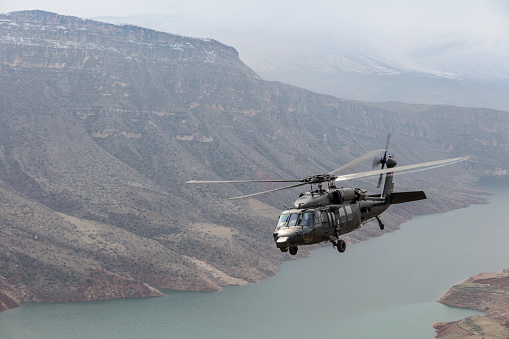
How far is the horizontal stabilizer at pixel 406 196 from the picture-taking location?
39037 millimetres

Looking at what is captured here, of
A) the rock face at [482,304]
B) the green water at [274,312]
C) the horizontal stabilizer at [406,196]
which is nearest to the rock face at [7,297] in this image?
the green water at [274,312]

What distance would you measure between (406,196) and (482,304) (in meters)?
126

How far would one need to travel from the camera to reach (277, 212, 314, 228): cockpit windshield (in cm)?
3500

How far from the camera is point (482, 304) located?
154375 millimetres

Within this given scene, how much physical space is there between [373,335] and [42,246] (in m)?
80.9

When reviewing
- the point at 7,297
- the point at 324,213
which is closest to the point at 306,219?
the point at 324,213

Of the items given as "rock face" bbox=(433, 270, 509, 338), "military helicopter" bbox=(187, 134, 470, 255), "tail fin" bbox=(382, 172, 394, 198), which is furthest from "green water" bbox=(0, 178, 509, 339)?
"military helicopter" bbox=(187, 134, 470, 255)

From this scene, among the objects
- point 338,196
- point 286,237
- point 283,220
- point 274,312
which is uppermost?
point 338,196

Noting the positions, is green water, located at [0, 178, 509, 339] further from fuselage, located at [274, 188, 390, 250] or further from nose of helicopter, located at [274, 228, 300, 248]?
nose of helicopter, located at [274, 228, 300, 248]

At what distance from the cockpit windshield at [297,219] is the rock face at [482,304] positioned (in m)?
102

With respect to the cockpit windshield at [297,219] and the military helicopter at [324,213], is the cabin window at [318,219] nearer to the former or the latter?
the military helicopter at [324,213]

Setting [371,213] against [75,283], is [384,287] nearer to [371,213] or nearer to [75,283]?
[75,283]

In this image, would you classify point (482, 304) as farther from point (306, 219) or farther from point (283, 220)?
point (283, 220)

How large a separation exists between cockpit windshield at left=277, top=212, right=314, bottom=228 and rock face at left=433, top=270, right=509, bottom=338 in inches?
4031
